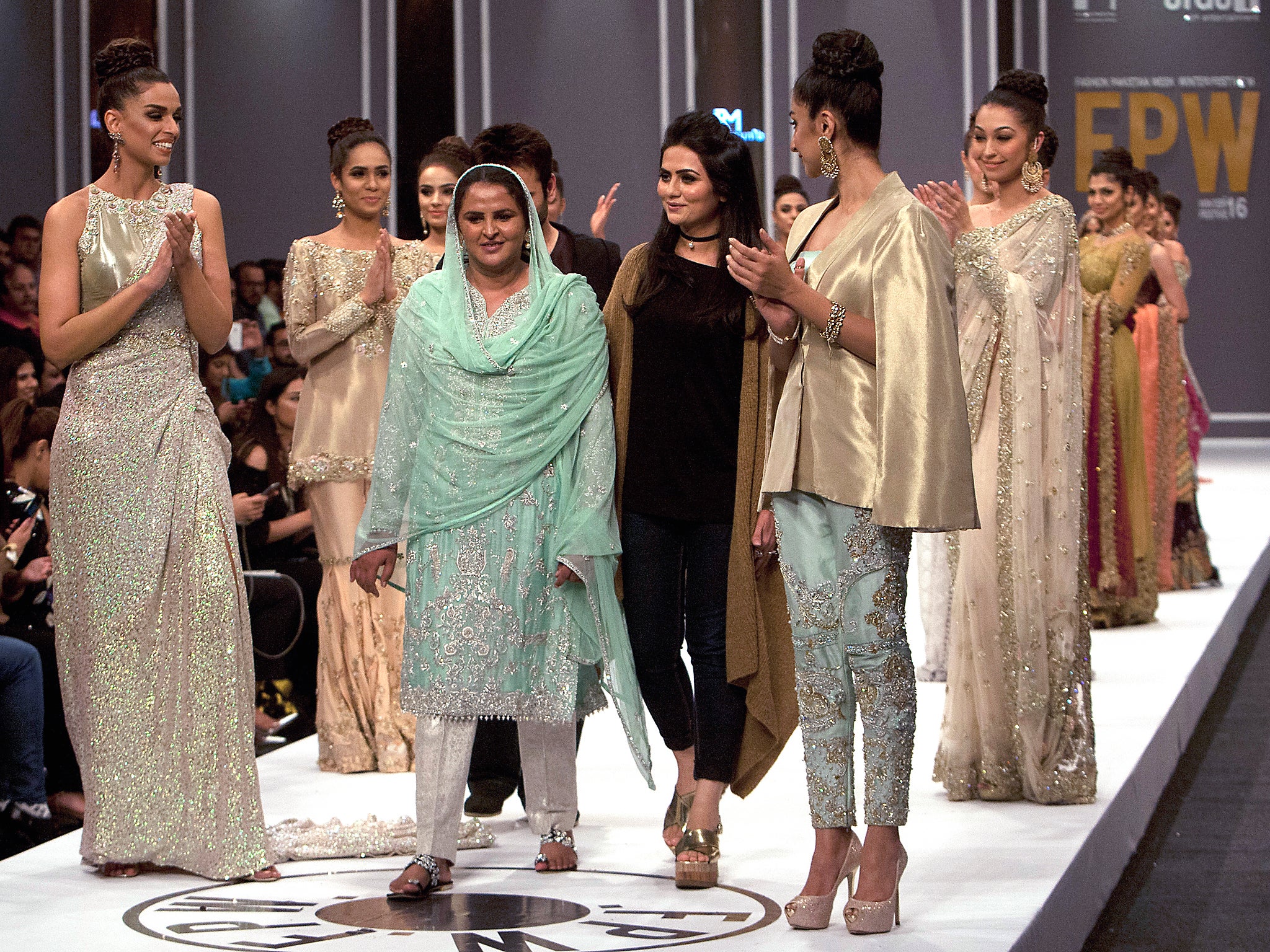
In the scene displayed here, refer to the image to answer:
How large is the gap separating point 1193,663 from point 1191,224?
9864 mm

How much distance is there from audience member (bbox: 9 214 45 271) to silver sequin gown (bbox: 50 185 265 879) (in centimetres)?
567

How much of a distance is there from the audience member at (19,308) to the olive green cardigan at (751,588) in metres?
4.98

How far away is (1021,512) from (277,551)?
9.30 feet

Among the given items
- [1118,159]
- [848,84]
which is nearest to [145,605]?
[848,84]

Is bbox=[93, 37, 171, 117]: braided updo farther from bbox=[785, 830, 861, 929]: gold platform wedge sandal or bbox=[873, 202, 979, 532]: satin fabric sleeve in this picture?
bbox=[785, 830, 861, 929]: gold platform wedge sandal

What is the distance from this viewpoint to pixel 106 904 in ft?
10.6

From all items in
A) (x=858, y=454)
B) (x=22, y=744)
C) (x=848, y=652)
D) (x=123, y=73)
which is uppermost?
(x=123, y=73)

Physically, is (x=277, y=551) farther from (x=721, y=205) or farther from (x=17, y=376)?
(x=721, y=205)

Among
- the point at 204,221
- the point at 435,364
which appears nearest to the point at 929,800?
the point at 435,364

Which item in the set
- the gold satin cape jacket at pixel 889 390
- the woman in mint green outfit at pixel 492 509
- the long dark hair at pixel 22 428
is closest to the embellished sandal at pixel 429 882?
the woman in mint green outfit at pixel 492 509

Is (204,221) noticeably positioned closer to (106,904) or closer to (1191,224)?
(106,904)

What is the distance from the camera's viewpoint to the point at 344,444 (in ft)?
15.1

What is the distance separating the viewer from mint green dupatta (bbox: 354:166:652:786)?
333cm

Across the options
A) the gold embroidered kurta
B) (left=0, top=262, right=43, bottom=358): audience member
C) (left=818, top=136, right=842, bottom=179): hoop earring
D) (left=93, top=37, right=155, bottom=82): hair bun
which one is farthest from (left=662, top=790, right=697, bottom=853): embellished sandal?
(left=0, top=262, right=43, bottom=358): audience member
